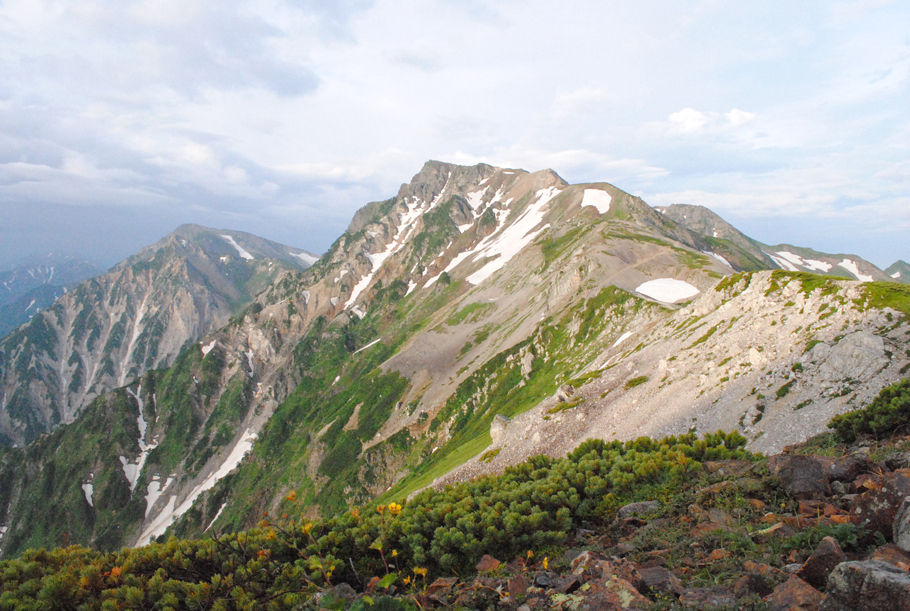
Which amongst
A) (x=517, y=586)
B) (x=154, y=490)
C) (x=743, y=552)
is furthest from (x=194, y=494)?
(x=743, y=552)

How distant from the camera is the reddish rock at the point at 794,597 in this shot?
19.4ft

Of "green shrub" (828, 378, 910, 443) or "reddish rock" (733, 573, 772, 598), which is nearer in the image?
"reddish rock" (733, 573, 772, 598)

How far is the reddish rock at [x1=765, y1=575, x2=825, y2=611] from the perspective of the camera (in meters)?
5.91

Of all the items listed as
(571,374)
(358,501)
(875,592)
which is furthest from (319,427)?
(875,592)

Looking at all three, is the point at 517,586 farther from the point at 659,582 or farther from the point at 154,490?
the point at 154,490

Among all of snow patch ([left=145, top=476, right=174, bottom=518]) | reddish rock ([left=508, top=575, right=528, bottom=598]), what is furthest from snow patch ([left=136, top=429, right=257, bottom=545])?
reddish rock ([left=508, top=575, right=528, bottom=598])

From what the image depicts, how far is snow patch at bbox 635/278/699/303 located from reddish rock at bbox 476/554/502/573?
67.4 m

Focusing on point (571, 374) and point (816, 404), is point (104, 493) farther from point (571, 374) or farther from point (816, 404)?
point (816, 404)

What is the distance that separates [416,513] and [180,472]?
193223 millimetres

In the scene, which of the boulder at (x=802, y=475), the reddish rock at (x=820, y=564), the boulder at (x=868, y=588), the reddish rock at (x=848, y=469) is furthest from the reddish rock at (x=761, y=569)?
the reddish rock at (x=848, y=469)

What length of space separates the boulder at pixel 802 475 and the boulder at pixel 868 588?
5.11 m

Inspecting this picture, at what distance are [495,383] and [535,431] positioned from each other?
1892 inches

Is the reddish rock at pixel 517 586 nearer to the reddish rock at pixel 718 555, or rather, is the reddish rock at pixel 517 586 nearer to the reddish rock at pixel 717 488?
the reddish rock at pixel 718 555

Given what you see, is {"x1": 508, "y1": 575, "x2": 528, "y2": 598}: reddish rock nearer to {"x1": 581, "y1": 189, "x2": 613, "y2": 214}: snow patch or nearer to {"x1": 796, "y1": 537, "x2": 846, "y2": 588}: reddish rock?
{"x1": 796, "y1": 537, "x2": 846, "y2": 588}: reddish rock
